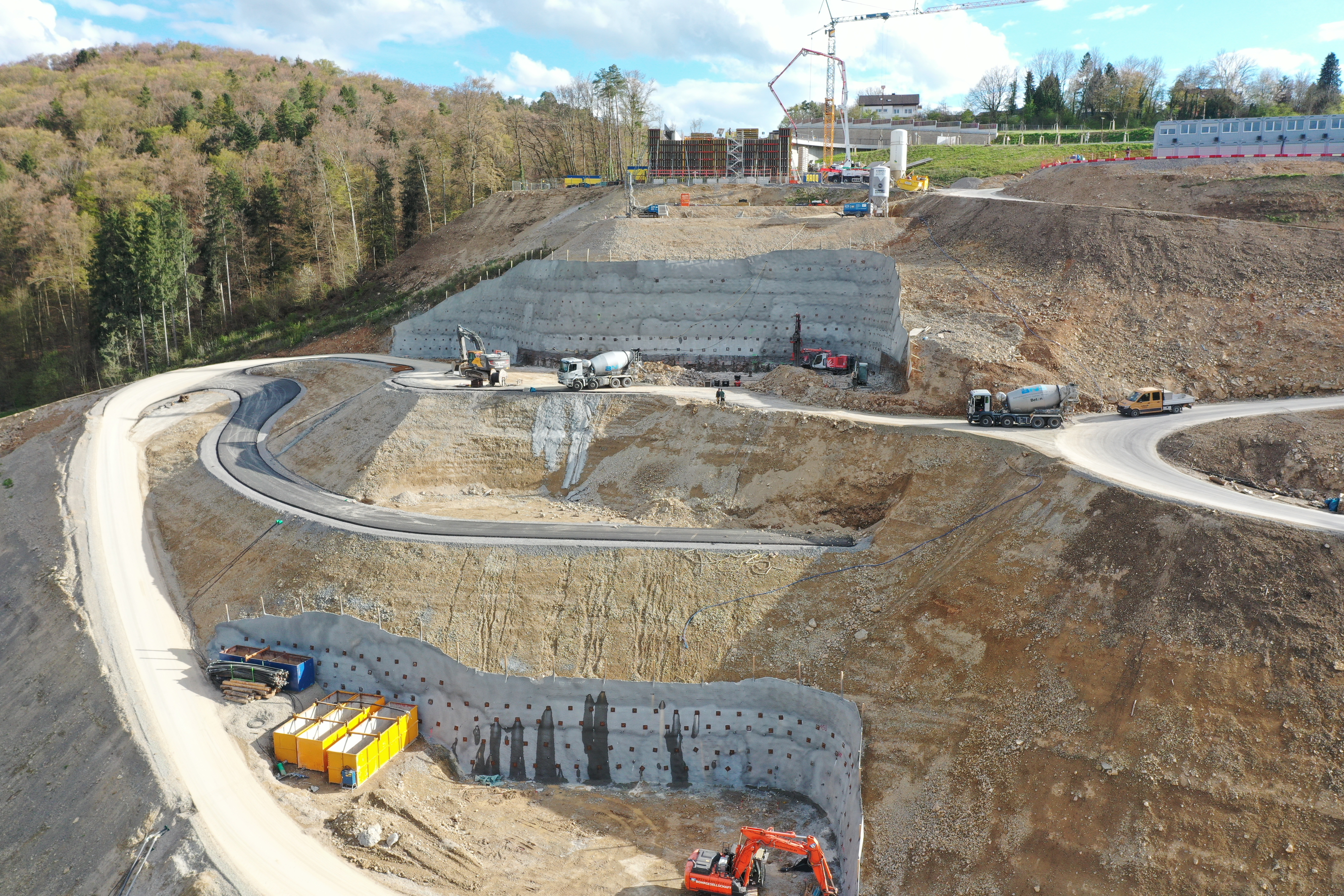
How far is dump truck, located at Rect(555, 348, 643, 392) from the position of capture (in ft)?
135

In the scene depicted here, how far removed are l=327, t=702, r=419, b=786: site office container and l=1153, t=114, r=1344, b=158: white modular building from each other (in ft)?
191

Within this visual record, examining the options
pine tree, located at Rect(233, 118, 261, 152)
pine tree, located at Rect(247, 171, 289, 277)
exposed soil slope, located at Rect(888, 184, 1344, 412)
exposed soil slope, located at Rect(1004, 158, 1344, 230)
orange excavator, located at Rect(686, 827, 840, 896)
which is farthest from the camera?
pine tree, located at Rect(233, 118, 261, 152)

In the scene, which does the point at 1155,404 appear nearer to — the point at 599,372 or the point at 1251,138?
the point at 599,372

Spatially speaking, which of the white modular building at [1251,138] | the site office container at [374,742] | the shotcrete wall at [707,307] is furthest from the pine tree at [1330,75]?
the site office container at [374,742]

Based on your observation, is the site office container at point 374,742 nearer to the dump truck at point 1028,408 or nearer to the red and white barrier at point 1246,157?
the dump truck at point 1028,408

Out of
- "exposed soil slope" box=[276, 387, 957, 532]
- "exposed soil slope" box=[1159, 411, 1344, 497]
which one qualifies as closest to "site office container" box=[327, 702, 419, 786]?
"exposed soil slope" box=[276, 387, 957, 532]

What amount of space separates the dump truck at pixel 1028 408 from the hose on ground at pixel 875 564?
4987 mm

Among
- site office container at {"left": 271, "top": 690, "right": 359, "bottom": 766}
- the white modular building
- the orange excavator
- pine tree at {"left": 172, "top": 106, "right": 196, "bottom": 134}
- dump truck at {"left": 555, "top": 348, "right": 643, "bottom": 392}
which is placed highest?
pine tree at {"left": 172, "top": 106, "right": 196, "bottom": 134}

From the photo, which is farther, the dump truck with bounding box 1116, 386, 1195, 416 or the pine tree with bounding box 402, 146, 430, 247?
the pine tree with bounding box 402, 146, 430, 247

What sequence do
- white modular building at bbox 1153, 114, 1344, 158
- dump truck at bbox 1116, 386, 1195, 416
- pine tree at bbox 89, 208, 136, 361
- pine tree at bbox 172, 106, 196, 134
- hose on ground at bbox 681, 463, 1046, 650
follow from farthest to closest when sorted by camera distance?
pine tree at bbox 172, 106, 196, 134, pine tree at bbox 89, 208, 136, 361, white modular building at bbox 1153, 114, 1344, 158, dump truck at bbox 1116, 386, 1195, 416, hose on ground at bbox 681, 463, 1046, 650

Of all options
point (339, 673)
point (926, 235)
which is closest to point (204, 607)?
point (339, 673)

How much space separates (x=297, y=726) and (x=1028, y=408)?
28817 mm

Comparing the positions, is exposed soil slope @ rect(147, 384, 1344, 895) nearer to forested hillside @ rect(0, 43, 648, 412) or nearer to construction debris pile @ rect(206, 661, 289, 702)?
construction debris pile @ rect(206, 661, 289, 702)

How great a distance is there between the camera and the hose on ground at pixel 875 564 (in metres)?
28.1
